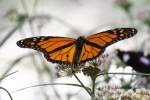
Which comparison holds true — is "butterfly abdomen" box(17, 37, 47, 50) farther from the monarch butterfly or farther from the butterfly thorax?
the butterfly thorax

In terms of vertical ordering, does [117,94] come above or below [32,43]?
below

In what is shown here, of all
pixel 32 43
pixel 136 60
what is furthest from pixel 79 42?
pixel 136 60

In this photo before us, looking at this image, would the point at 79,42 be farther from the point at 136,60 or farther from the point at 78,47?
the point at 136,60

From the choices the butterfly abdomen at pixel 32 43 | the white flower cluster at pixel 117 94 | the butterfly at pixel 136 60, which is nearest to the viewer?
the white flower cluster at pixel 117 94

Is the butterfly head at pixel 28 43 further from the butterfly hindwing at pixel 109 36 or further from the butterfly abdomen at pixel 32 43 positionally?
the butterfly hindwing at pixel 109 36

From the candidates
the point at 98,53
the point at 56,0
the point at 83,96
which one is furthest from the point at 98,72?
the point at 56,0

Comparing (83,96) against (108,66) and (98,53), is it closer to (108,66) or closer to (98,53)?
(108,66)

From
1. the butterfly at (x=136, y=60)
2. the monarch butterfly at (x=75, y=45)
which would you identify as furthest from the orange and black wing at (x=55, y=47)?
the butterfly at (x=136, y=60)
